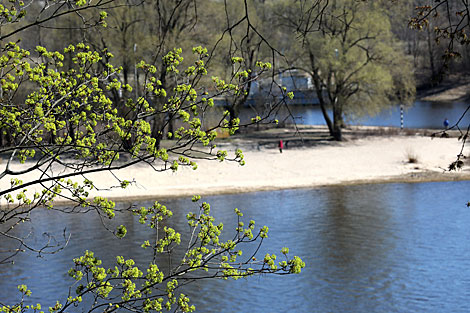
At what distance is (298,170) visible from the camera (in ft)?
90.5

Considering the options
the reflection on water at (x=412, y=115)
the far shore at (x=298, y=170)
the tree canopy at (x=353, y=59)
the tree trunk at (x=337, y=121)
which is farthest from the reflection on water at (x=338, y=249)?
the reflection on water at (x=412, y=115)

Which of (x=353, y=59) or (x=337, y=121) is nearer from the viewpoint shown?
(x=353, y=59)

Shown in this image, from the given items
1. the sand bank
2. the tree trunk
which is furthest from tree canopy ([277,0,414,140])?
the sand bank

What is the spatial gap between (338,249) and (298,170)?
968 centimetres

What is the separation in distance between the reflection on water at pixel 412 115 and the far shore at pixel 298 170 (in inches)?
182

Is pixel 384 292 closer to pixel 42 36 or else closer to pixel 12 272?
pixel 12 272

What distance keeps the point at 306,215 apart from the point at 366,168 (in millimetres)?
6963

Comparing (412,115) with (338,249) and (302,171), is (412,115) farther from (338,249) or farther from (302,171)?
(338,249)

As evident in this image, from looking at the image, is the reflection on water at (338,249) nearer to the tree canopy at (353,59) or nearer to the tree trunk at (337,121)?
the tree trunk at (337,121)

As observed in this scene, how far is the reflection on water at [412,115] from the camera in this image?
142 ft

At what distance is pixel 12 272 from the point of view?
650 inches

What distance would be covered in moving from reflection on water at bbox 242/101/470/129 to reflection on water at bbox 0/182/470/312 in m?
12.4

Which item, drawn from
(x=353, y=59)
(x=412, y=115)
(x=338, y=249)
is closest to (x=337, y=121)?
(x=353, y=59)

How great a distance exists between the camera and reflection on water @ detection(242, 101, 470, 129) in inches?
1699
